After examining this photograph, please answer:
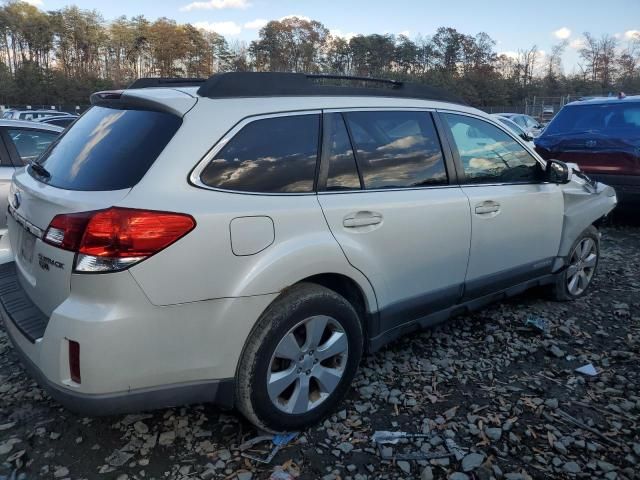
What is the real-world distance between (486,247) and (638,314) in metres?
1.82

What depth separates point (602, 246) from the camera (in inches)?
256

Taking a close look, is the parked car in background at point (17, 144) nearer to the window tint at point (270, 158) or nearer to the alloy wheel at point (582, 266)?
the window tint at point (270, 158)

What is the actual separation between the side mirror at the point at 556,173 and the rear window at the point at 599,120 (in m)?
3.63

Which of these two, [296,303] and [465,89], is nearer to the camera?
[296,303]

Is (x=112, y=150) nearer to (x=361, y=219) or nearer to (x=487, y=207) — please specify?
(x=361, y=219)

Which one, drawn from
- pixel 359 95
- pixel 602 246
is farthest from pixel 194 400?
pixel 602 246

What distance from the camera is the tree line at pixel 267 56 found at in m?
59.2

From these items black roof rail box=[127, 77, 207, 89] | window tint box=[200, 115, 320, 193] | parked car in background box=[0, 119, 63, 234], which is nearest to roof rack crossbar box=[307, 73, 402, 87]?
window tint box=[200, 115, 320, 193]

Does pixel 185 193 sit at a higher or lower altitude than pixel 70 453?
higher

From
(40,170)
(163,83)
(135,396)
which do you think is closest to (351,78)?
(163,83)

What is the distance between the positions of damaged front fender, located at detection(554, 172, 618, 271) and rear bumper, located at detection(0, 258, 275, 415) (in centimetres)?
297

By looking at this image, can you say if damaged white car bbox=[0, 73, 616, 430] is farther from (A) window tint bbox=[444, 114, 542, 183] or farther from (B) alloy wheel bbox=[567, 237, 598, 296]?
(B) alloy wheel bbox=[567, 237, 598, 296]

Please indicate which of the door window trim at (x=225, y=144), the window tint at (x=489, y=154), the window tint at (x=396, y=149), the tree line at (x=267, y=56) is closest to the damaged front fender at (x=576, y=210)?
the window tint at (x=489, y=154)

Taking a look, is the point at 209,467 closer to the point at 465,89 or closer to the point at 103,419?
the point at 103,419
